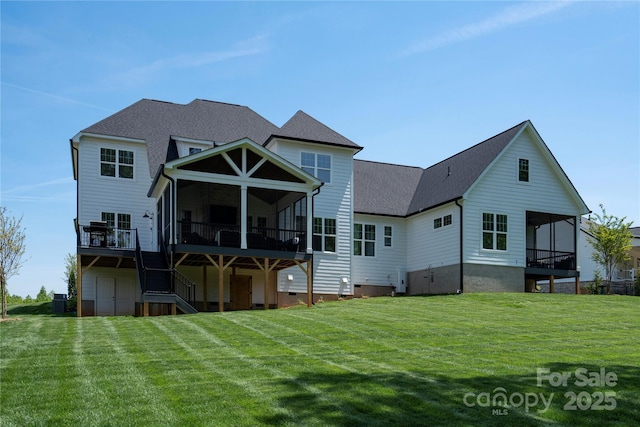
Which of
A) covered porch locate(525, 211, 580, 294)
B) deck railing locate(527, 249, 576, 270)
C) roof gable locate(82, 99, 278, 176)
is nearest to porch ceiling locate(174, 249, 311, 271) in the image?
roof gable locate(82, 99, 278, 176)

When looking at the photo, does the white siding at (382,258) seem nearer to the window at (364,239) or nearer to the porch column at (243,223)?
the window at (364,239)

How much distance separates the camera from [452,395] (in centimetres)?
1045

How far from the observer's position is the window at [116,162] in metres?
29.7

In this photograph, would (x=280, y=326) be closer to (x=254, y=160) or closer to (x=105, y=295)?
(x=254, y=160)

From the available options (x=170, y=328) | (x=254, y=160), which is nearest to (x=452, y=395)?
(x=170, y=328)

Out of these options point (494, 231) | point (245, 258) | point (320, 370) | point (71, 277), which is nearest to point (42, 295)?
point (71, 277)

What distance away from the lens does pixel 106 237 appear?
26.3 meters

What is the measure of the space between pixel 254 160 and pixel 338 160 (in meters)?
6.32

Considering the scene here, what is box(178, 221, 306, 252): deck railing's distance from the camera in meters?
25.1

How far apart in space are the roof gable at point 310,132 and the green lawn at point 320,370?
39.5ft

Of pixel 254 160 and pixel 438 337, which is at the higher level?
pixel 254 160

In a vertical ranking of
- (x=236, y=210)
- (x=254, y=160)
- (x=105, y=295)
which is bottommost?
(x=105, y=295)

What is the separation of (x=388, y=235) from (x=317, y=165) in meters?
5.48

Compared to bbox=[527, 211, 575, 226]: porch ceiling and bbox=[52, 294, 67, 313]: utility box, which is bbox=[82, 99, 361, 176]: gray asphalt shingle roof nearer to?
bbox=[52, 294, 67, 313]: utility box
